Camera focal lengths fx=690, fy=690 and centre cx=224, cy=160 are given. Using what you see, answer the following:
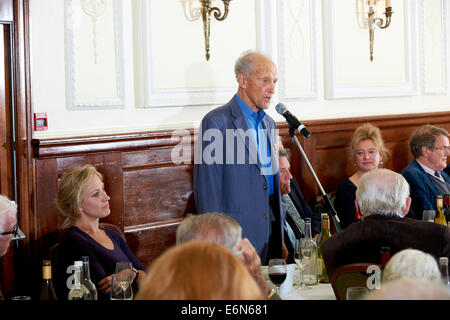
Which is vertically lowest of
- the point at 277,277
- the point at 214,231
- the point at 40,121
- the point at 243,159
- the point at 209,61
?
the point at 277,277

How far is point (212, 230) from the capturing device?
6.81ft

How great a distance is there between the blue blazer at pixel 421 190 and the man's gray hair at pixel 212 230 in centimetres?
281

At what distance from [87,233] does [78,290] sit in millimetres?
914

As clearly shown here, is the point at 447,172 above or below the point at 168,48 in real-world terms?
below

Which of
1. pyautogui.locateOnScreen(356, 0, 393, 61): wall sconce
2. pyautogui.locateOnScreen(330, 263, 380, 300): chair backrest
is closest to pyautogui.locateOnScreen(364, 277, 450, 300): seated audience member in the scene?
pyautogui.locateOnScreen(330, 263, 380, 300): chair backrest

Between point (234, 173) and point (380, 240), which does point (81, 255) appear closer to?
point (234, 173)

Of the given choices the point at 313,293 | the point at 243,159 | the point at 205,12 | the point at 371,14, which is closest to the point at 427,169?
the point at 371,14

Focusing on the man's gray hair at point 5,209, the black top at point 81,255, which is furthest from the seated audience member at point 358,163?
the man's gray hair at point 5,209

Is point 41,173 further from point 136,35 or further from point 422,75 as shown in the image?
point 422,75
